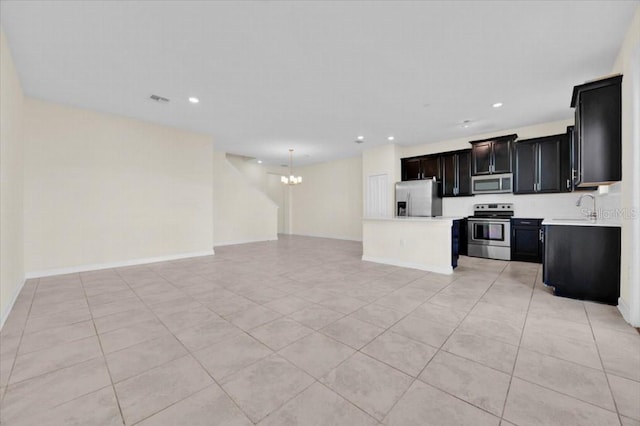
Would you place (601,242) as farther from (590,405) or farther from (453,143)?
(453,143)

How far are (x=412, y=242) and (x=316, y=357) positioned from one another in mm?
3404

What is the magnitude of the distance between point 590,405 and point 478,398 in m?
0.60

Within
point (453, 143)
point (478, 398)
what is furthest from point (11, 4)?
point (453, 143)

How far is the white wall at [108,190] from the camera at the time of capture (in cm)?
424

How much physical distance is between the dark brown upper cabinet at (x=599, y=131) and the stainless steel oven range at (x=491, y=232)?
2.77 m

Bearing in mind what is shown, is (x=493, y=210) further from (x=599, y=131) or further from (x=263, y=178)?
(x=263, y=178)

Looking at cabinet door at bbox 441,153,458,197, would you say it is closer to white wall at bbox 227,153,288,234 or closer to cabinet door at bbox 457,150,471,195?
cabinet door at bbox 457,150,471,195

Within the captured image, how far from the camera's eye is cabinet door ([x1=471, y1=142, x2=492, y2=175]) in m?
5.99

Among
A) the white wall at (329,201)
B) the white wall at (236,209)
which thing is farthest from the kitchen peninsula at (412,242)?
the white wall at (236,209)

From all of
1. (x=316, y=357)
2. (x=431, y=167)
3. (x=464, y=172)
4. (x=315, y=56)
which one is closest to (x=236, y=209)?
(x=431, y=167)

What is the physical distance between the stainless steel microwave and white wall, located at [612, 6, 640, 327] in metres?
3.21

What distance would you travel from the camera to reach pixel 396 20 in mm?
2504

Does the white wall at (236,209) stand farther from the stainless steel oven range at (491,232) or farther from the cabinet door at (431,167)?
the stainless steel oven range at (491,232)

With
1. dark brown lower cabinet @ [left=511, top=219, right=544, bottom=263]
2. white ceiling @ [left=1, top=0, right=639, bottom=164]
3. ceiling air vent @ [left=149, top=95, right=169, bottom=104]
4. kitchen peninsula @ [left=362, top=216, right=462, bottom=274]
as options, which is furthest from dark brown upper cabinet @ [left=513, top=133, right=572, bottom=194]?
ceiling air vent @ [left=149, top=95, right=169, bottom=104]
